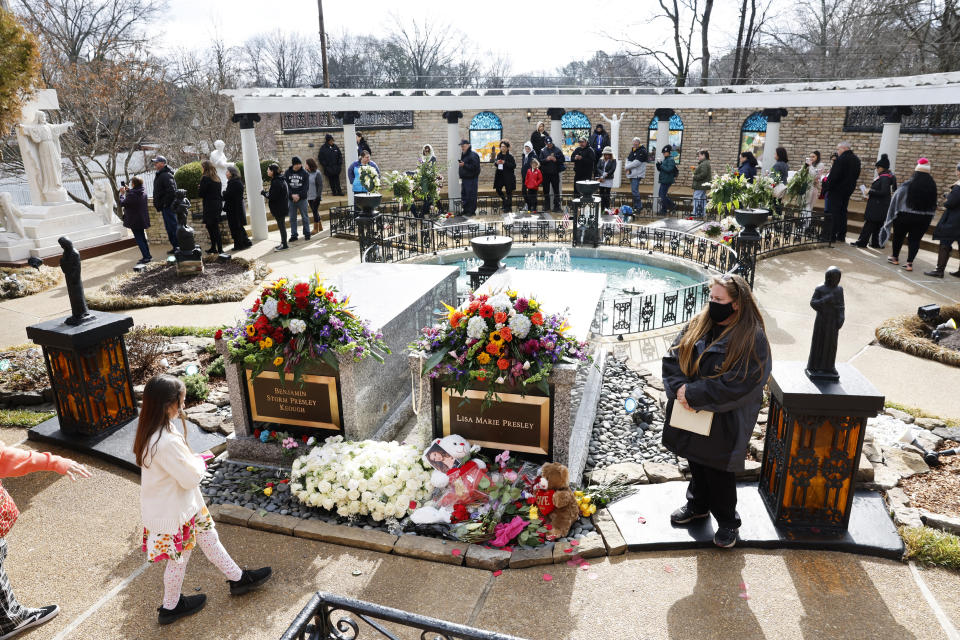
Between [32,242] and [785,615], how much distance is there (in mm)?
14209

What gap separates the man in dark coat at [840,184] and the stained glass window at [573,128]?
11.4 meters

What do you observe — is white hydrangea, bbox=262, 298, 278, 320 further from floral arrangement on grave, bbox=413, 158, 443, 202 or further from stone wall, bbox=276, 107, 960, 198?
stone wall, bbox=276, 107, 960, 198

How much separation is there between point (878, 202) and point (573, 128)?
506 inches

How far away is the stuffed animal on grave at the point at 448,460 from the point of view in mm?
4617

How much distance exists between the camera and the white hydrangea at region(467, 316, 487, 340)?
15.1 ft

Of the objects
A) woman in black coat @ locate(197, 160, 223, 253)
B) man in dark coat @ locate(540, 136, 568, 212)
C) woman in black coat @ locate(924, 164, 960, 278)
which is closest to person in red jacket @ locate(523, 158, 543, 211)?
man in dark coat @ locate(540, 136, 568, 212)

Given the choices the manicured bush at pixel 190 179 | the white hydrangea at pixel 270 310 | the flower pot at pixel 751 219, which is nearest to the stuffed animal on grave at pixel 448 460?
the white hydrangea at pixel 270 310

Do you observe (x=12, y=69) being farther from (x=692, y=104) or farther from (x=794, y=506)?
(x=692, y=104)

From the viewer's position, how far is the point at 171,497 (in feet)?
11.1

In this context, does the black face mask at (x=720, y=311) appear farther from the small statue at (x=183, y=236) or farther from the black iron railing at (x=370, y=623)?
the small statue at (x=183, y=236)

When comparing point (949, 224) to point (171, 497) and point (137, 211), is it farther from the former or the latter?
point (137, 211)

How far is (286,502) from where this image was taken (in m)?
4.77

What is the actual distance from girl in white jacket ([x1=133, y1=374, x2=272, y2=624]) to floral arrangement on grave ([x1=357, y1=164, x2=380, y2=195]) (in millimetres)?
11649

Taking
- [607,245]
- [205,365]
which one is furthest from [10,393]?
[607,245]
